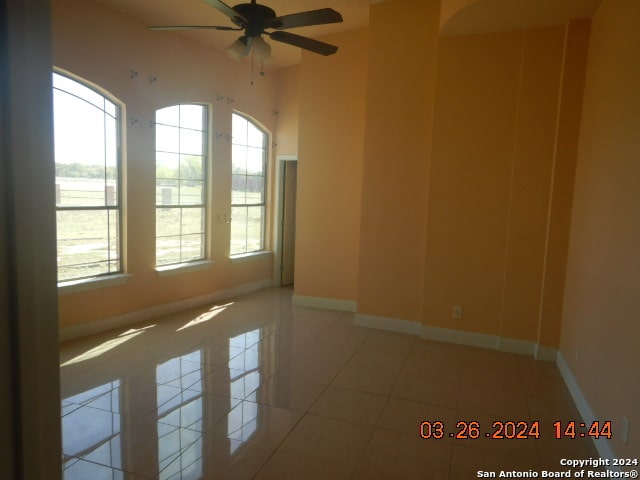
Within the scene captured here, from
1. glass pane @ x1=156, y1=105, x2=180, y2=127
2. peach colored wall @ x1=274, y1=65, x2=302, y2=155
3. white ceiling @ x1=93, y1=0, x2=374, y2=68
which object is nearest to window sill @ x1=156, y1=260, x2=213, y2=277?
glass pane @ x1=156, y1=105, x2=180, y2=127

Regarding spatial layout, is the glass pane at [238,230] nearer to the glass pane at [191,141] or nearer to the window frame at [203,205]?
the window frame at [203,205]

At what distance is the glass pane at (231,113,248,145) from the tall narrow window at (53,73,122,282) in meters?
1.86

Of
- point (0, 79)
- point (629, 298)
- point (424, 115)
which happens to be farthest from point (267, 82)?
point (0, 79)

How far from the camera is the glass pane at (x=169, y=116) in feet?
17.8

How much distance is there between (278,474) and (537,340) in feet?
10.0

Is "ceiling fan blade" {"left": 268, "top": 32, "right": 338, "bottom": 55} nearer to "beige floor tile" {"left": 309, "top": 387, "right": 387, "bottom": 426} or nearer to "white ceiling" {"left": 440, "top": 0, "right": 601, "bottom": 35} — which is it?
"white ceiling" {"left": 440, "top": 0, "right": 601, "bottom": 35}

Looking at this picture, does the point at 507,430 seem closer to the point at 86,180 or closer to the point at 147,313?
the point at 147,313

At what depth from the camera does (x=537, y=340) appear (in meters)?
4.46

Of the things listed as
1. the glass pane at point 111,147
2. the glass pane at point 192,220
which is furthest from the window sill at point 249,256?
the glass pane at point 111,147

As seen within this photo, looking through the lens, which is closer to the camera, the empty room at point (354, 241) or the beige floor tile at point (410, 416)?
the empty room at point (354, 241)

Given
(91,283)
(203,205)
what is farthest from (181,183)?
(91,283)

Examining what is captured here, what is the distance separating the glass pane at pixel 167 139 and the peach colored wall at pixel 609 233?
175 inches

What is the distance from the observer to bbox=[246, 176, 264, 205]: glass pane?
22.9ft

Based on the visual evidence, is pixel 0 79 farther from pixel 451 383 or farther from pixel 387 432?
pixel 451 383
